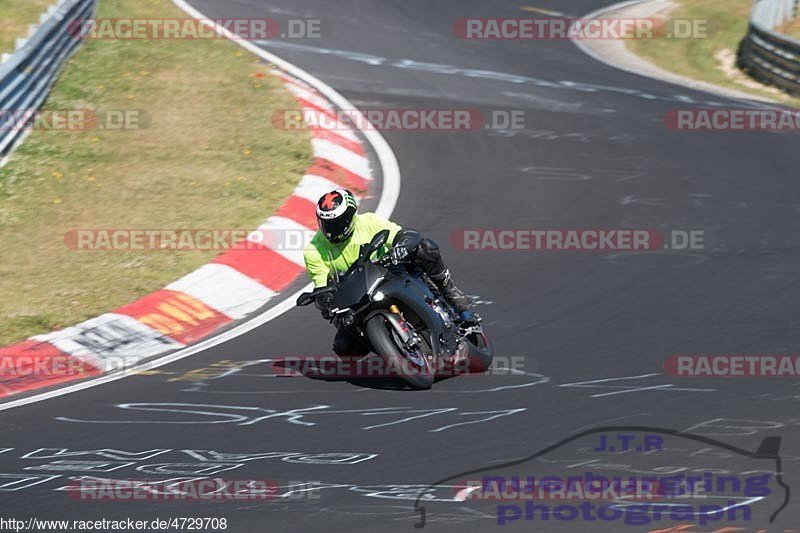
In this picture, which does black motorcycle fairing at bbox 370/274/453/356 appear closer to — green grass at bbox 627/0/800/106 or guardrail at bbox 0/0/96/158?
guardrail at bbox 0/0/96/158

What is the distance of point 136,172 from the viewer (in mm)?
15922

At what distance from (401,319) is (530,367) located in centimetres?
121

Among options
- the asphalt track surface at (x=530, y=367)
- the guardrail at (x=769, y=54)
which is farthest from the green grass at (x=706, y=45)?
the asphalt track surface at (x=530, y=367)

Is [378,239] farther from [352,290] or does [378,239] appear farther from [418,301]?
[418,301]

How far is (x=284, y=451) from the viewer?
8.30 meters

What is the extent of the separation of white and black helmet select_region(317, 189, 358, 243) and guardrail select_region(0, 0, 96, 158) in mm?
8165

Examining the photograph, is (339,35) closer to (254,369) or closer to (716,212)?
(716,212)

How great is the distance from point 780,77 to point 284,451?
54.0 ft

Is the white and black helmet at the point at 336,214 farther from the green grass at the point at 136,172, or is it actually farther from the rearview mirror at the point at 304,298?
the green grass at the point at 136,172

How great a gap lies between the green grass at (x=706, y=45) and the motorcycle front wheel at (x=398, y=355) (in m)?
13.6

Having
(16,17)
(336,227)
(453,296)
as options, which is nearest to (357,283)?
(336,227)

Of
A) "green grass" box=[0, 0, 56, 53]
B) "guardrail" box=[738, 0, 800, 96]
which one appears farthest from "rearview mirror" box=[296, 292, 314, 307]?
"guardrail" box=[738, 0, 800, 96]

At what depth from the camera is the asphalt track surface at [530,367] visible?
7535mm

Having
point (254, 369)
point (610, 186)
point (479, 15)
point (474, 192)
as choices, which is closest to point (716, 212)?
point (610, 186)
